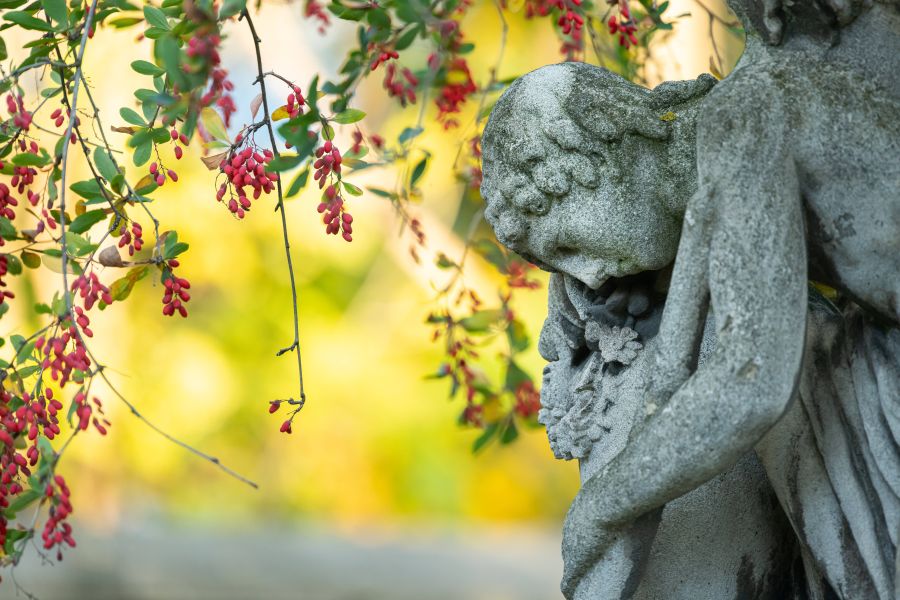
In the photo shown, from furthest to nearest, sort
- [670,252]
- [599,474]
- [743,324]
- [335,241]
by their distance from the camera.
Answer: [335,241] < [670,252] < [599,474] < [743,324]

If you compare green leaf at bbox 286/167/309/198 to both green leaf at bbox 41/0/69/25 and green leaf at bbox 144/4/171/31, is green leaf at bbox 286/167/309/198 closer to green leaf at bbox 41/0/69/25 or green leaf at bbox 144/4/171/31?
green leaf at bbox 144/4/171/31

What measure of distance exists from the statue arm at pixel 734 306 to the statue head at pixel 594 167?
16 centimetres

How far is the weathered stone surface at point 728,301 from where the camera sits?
136 cm

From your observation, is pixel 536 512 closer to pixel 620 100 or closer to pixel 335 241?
pixel 335 241

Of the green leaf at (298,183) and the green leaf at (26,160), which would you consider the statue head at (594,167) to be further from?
the green leaf at (26,160)

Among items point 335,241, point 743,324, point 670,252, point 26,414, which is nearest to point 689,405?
point 743,324

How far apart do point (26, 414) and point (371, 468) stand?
5335mm

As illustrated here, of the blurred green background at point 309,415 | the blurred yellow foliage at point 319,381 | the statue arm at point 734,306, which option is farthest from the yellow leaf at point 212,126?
the blurred yellow foliage at point 319,381

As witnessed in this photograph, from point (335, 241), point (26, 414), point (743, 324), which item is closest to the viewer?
point (743, 324)

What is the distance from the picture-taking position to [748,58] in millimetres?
1563

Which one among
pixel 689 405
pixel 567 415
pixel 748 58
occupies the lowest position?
pixel 689 405

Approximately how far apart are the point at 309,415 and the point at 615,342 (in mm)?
5205

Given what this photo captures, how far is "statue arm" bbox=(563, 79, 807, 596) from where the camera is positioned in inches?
52.7

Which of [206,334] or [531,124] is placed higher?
[206,334]
